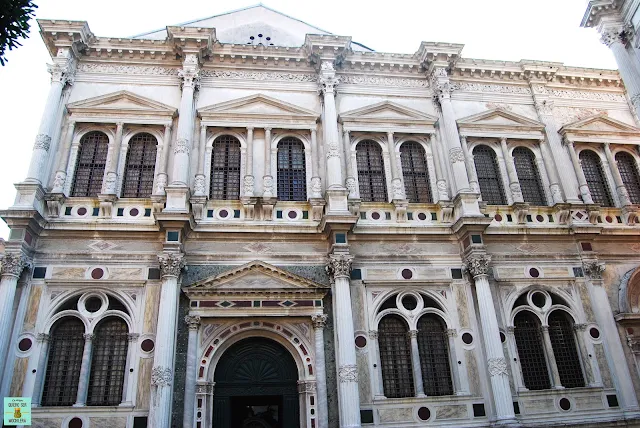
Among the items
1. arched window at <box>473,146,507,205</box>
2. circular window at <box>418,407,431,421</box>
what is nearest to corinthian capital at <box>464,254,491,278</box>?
arched window at <box>473,146,507,205</box>

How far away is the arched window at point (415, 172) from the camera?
53.9ft

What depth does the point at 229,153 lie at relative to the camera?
1634cm

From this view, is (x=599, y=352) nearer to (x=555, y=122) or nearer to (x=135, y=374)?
(x=555, y=122)

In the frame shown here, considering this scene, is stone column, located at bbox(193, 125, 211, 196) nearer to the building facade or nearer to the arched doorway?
the building facade

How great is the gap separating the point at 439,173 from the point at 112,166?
382 inches

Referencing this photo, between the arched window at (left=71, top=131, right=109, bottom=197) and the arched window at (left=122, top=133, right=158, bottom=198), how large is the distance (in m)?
0.70

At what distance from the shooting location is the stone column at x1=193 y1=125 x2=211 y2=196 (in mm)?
15172

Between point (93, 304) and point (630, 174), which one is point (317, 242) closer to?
point (93, 304)

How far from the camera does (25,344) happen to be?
509 inches

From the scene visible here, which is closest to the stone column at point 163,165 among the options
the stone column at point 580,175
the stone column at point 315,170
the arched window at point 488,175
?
the stone column at point 315,170

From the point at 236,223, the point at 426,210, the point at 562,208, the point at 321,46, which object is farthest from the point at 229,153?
the point at 562,208

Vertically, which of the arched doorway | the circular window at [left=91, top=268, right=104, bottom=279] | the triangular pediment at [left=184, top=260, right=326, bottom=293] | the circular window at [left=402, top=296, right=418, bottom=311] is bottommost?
the arched doorway

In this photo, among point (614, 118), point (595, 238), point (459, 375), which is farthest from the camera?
point (614, 118)

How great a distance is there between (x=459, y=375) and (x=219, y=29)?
14.0m
